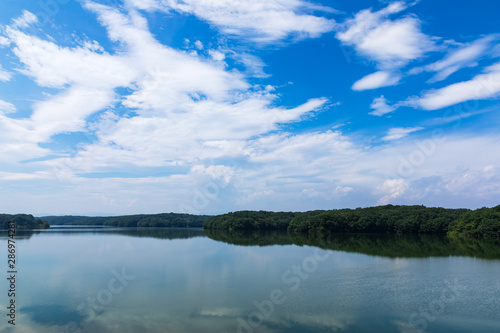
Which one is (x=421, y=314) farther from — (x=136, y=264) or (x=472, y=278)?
(x=136, y=264)

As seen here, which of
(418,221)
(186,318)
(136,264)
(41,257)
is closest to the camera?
(186,318)

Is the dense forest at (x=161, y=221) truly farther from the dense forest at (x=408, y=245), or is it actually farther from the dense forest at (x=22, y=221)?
the dense forest at (x=408, y=245)

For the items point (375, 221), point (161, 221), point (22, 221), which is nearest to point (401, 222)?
point (375, 221)

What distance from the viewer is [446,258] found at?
84.3 feet

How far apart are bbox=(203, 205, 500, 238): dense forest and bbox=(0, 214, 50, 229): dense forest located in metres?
53.1

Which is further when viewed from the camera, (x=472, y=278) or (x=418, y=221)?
(x=418, y=221)

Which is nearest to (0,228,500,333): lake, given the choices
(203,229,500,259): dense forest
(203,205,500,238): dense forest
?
(203,229,500,259): dense forest

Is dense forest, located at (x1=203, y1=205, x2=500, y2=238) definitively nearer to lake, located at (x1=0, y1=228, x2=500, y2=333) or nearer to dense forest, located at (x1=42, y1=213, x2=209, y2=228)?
lake, located at (x1=0, y1=228, x2=500, y2=333)

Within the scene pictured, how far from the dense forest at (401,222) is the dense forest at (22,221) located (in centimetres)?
5308

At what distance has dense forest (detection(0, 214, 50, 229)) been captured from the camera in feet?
258

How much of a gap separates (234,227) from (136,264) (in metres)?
59.7

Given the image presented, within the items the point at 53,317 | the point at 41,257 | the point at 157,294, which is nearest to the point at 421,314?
the point at 157,294

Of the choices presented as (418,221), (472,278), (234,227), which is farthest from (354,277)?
(234,227)

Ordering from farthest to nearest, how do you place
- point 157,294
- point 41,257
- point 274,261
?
point 41,257 < point 274,261 < point 157,294
